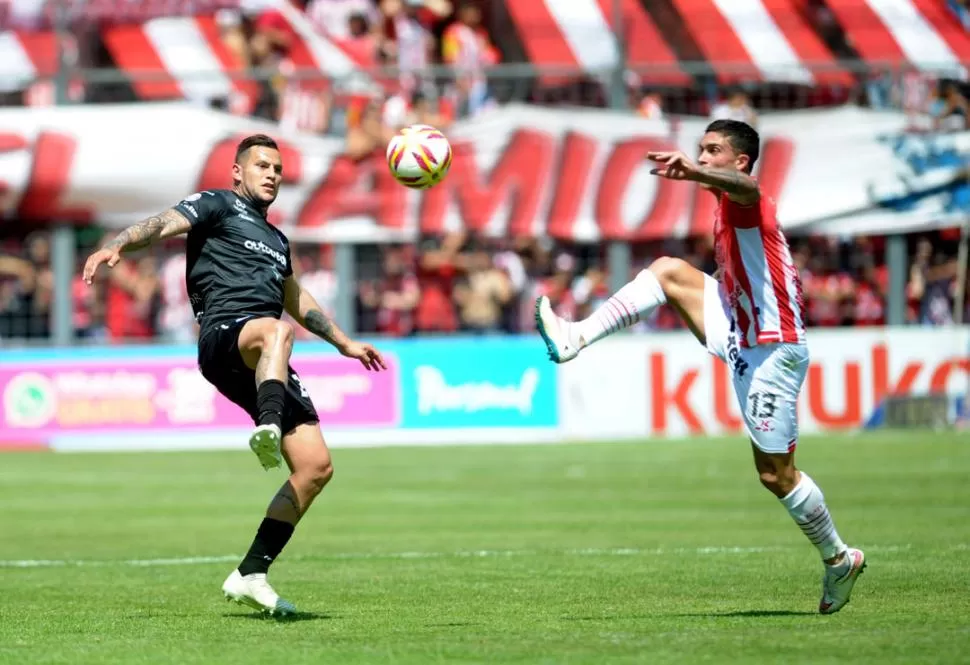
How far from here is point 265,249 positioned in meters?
9.74

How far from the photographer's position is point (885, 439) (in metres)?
24.9

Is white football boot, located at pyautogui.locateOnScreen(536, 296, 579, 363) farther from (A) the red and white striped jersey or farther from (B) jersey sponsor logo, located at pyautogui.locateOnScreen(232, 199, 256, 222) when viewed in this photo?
(B) jersey sponsor logo, located at pyautogui.locateOnScreen(232, 199, 256, 222)

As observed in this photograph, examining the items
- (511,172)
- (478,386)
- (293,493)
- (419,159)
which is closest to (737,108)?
(511,172)

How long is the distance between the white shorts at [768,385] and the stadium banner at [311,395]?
16961 mm

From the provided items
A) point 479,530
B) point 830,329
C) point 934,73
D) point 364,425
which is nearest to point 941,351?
point 830,329

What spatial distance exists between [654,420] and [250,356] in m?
17.9

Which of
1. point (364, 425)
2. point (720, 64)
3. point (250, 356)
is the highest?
point (720, 64)

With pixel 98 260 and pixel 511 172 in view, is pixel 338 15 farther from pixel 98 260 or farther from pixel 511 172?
pixel 98 260

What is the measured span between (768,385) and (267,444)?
9.31 feet

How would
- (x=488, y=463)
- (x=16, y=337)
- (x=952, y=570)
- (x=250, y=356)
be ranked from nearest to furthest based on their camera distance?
(x=250, y=356)
(x=952, y=570)
(x=488, y=463)
(x=16, y=337)

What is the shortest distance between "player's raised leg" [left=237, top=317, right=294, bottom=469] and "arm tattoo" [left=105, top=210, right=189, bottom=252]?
66 cm

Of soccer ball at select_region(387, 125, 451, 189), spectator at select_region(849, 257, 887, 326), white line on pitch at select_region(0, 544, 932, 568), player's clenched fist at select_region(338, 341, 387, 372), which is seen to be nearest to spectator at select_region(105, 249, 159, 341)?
spectator at select_region(849, 257, 887, 326)

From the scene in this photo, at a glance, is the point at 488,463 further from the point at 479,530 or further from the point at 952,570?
the point at 952,570

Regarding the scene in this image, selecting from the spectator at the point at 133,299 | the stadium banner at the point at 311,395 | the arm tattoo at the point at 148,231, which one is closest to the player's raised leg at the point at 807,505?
the arm tattoo at the point at 148,231
